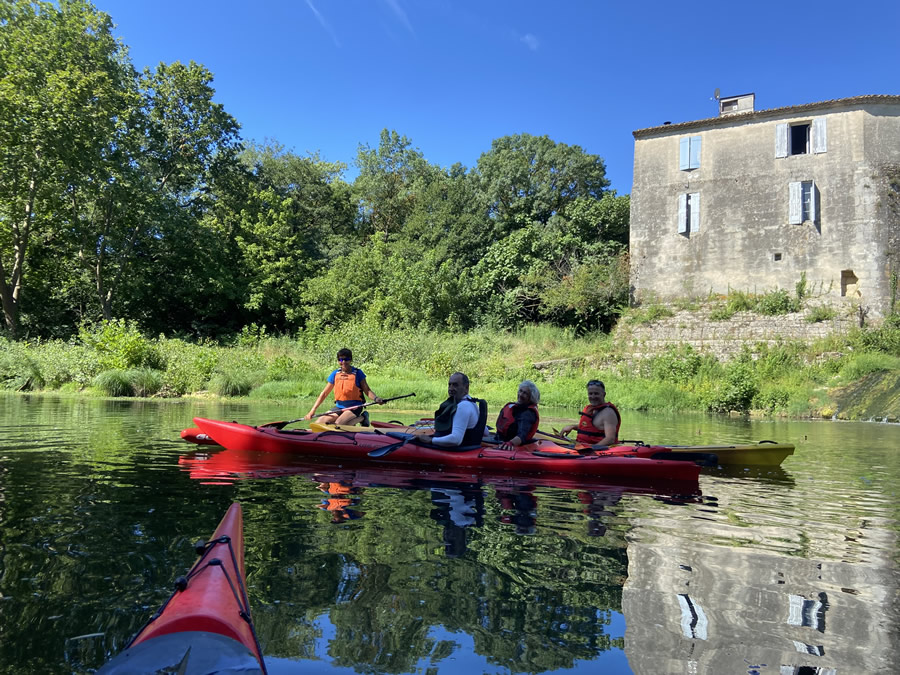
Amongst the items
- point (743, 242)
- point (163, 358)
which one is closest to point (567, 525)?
point (163, 358)

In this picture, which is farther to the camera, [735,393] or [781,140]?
[781,140]

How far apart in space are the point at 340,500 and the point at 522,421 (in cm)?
242

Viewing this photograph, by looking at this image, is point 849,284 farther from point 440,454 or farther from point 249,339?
point 249,339

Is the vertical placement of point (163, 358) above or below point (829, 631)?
above

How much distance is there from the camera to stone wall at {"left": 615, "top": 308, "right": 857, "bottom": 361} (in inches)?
800

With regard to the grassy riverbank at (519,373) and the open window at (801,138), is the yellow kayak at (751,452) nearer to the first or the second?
the grassy riverbank at (519,373)

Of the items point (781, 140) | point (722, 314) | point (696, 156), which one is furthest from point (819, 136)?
point (722, 314)

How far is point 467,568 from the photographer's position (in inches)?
148

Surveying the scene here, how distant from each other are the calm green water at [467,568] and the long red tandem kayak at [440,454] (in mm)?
385

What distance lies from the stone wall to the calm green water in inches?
562

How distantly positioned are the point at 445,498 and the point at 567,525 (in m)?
1.31

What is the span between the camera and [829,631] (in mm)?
2916

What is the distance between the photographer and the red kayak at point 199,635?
6.92 feet

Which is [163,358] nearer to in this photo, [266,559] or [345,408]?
[345,408]
